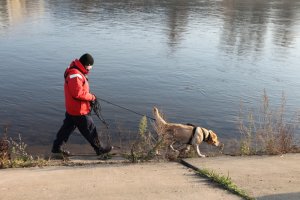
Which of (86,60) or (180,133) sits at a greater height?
(86,60)

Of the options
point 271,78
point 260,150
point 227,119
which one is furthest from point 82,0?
point 260,150

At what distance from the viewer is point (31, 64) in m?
17.0

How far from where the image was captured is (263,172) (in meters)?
6.70

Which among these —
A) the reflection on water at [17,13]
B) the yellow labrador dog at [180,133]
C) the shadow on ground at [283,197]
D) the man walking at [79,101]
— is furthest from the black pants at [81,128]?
the reflection on water at [17,13]

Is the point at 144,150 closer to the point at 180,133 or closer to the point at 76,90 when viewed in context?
the point at 180,133

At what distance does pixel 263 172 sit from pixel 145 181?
1951 millimetres

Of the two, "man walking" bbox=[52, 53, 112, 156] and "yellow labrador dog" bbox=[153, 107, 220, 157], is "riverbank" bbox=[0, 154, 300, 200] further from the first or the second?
"yellow labrador dog" bbox=[153, 107, 220, 157]

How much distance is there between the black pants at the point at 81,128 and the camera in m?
7.66

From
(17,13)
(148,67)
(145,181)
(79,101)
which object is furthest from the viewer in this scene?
(17,13)

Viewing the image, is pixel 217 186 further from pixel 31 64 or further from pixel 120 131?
pixel 31 64

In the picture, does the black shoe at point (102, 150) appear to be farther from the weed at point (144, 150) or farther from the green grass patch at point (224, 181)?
the green grass patch at point (224, 181)

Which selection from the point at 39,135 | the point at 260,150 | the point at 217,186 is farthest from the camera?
the point at 39,135

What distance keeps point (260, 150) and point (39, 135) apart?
16.7 ft

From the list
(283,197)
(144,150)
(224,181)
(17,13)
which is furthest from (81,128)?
(17,13)
